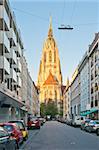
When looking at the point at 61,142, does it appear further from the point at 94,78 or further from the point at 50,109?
the point at 50,109

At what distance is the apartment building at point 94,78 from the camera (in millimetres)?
83875

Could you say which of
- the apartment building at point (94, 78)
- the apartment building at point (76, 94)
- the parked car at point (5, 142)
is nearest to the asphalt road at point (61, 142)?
the parked car at point (5, 142)

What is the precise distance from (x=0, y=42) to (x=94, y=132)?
15.1 m

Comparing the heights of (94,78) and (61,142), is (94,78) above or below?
above

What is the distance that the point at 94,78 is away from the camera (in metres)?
89.3

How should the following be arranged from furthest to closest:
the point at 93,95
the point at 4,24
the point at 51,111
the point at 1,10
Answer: the point at 51,111 < the point at 93,95 < the point at 4,24 < the point at 1,10

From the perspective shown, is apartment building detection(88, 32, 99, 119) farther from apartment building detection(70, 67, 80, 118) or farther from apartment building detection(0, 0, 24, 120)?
apartment building detection(70, 67, 80, 118)

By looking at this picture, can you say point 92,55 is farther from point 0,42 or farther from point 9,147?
point 9,147

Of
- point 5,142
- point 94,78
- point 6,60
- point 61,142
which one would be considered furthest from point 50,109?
point 5,142

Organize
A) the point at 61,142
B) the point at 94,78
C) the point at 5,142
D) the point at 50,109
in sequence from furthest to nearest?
the point at 50,109, the point at 94,78, the point at 61,142, the point at 5,142

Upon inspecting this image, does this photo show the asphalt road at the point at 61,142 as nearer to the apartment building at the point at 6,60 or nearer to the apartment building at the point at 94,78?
the apartment building at the point at 6,60

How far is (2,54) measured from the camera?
2036 inches

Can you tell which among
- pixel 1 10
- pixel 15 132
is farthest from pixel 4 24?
pixel 15 132

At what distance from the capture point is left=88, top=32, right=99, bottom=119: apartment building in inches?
3302
